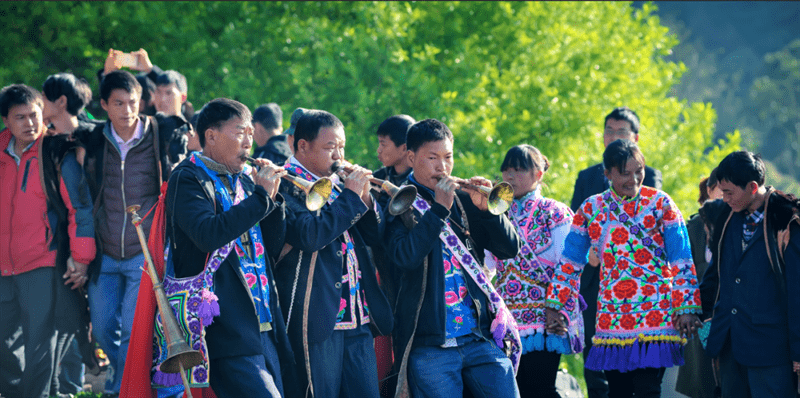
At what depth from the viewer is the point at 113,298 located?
18.5 ft

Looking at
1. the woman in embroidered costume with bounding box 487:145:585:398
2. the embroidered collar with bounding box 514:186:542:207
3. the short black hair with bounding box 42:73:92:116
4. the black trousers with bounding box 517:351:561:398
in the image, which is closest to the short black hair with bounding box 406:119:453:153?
the woman in embroidered costume with bounding box 487:145:585:398

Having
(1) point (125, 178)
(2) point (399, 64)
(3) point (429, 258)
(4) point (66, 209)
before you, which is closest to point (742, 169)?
(3) point (429, 258)

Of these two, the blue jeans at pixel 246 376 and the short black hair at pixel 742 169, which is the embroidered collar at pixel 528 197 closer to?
the short black hair at pixel 742 169

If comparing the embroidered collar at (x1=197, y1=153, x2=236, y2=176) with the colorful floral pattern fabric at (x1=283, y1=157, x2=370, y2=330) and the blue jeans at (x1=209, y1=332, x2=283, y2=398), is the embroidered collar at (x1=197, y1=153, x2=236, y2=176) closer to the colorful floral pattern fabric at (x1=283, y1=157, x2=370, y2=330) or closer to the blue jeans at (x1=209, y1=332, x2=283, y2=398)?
the colorful floral pattern fabric at (x1=283, y1=157, x2=370, y2=330)

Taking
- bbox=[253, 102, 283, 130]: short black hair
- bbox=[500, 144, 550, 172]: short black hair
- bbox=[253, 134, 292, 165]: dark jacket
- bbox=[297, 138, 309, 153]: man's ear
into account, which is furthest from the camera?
bbox=[253, 102, 283, 130]: short black hair

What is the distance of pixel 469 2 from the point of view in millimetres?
12891

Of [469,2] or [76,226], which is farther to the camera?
[469,2]

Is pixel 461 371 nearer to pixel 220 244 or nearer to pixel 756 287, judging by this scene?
pixel 220 244

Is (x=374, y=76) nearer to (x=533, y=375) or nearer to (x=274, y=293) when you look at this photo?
(x=533, y=375)

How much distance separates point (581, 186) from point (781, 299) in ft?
6.96

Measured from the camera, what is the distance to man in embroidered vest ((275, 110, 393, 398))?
13.4 feet

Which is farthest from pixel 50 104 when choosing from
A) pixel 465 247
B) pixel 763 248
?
pixel 763 248

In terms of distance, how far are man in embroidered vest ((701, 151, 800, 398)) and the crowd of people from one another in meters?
0.01

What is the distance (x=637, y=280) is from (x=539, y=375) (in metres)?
0.88
